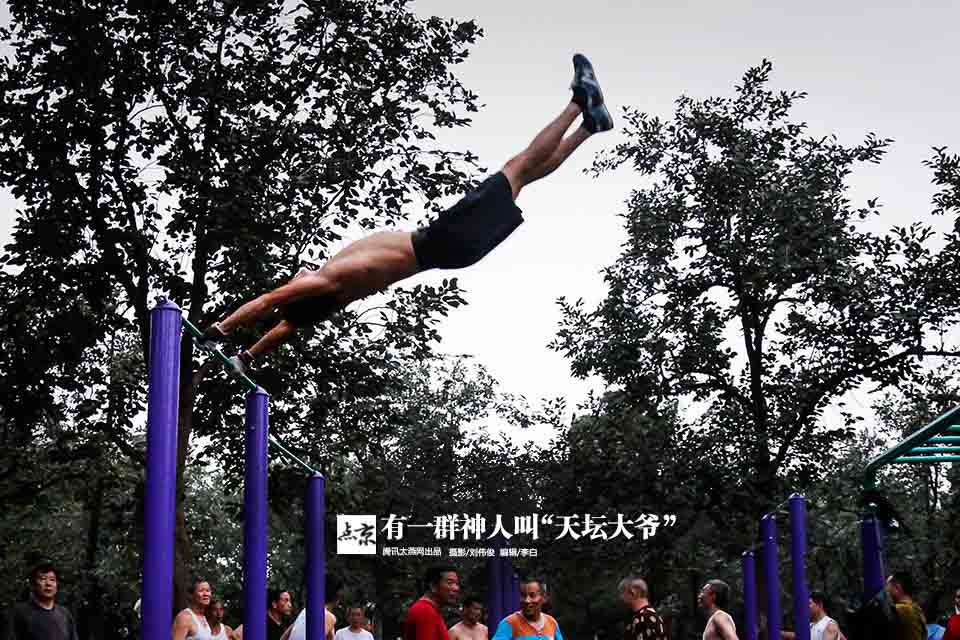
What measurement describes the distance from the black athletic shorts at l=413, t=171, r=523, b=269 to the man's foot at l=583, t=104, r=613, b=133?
32.6 inches

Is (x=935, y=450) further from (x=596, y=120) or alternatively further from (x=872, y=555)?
(x=596, y=120)

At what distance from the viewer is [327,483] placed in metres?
18.4

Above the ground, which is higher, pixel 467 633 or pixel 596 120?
pixel 596 120

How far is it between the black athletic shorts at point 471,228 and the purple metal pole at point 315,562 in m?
2.31

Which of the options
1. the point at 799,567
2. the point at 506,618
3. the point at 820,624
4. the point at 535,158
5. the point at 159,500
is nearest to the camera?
the point at 159,500

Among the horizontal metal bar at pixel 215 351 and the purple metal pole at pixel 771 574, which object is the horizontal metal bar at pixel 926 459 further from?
the horizontal metal bar at pixel 215 351

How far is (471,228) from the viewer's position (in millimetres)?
9430

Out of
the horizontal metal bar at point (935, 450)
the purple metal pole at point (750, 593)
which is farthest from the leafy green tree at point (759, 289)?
the horizontal metal bar at point (935, 450)

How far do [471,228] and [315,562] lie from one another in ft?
10.0

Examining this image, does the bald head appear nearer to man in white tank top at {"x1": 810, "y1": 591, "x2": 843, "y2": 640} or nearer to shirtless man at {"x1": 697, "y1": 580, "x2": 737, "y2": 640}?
shirtless man at {"x1": 697, "y1": 580, "x2": 737, "y2": 640}

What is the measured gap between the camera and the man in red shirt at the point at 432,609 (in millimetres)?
8453

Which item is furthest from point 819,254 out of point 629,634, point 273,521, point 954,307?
point 273,521

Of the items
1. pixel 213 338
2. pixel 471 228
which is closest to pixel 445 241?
pixel 471 228

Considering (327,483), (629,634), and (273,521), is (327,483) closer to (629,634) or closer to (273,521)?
(629,634)
